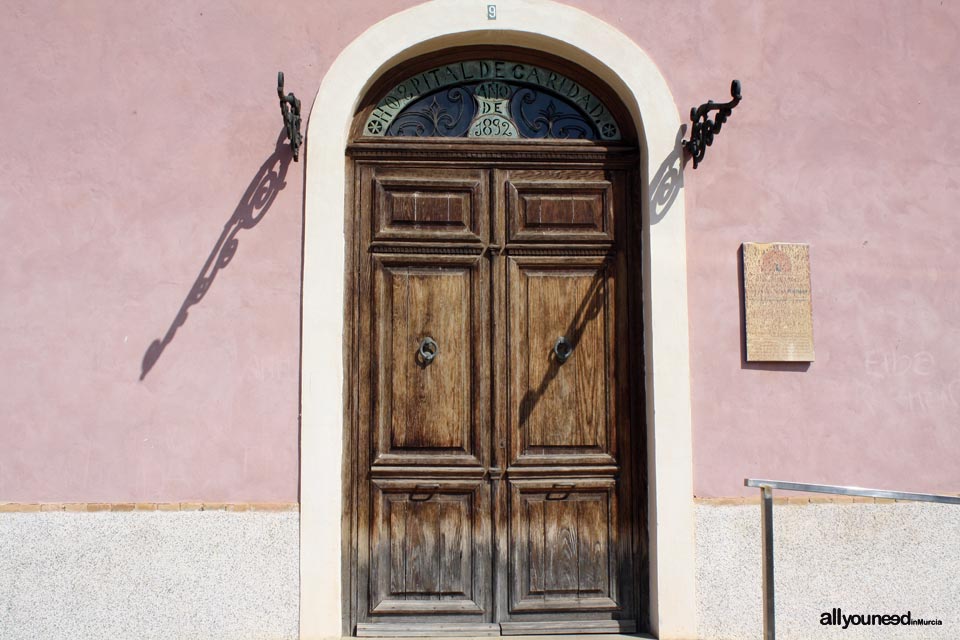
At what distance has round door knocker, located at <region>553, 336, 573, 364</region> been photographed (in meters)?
4.41

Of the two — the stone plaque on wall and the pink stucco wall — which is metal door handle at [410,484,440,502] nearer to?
the pink stucco wall

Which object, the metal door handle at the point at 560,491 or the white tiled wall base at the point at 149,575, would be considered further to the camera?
the metal door handle at the point at 560,491

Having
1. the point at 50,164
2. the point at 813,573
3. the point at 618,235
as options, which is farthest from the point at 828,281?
the point at 50,164

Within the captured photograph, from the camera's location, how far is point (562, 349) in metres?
4.41

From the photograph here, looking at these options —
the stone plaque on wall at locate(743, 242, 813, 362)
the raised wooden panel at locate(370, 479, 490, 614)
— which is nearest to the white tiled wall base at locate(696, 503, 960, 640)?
the stone plaque on wall at locate(743, 242, 813, 362)

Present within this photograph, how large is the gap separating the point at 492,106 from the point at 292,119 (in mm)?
1165

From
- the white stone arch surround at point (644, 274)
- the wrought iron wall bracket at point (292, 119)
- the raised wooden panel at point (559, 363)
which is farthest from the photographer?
the raised wooden panel at point (559, 363)

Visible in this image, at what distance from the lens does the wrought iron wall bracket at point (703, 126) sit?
4.04 meters

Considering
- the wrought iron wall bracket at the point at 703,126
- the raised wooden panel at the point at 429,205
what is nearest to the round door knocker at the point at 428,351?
the raised wooden panel at the point at 429,205

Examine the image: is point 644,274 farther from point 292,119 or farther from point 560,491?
point 292,119

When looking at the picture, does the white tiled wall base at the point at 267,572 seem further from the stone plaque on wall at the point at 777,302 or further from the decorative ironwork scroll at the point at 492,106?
the decorative ironwork scroll at the point at 492,106

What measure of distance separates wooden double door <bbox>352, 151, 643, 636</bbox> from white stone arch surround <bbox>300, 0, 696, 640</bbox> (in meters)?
0.18

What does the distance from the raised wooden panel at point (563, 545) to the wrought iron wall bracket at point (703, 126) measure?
1866 mm

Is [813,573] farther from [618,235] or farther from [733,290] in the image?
[618,235]
